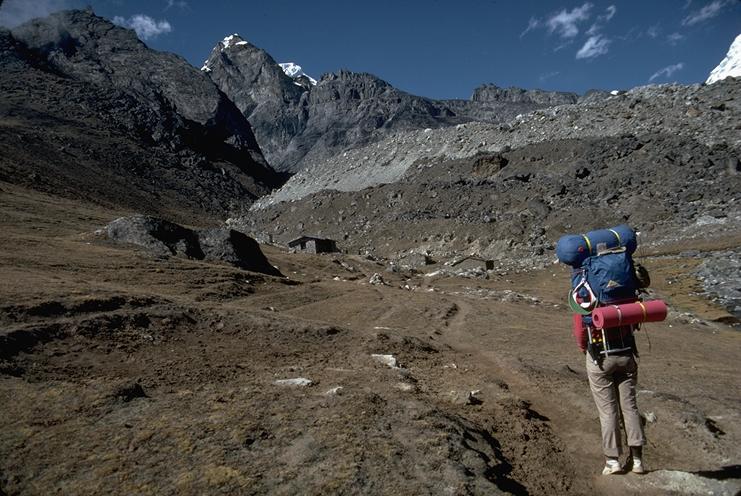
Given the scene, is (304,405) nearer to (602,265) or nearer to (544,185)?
(602,265)

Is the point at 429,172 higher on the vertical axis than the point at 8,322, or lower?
higher

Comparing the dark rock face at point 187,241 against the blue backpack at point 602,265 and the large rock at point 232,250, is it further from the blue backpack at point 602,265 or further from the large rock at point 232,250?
the blue backpack at point 602,265

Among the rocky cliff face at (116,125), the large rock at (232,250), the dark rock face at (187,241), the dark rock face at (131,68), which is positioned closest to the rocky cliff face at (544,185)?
the large rock at (232,250)

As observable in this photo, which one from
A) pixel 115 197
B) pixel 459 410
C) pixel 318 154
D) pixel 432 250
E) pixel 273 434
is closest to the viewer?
pixel 273 434

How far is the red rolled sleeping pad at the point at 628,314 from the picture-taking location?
5.02 metres

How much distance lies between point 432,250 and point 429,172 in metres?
17.5

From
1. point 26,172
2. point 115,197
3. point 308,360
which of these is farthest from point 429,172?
point 308,360

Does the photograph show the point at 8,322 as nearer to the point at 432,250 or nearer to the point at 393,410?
the point at 393,410

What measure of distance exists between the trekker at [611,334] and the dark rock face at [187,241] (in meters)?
20.3

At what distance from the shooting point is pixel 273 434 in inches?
209

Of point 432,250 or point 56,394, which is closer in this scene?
point 56,394

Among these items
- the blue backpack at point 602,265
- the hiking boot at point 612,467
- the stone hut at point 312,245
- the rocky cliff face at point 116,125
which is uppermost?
the rocky cliff face at point 116,125

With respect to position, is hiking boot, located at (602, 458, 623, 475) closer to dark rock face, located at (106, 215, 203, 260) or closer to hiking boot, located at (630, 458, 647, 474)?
hiking boot, located at (630, 458, 647, 474)

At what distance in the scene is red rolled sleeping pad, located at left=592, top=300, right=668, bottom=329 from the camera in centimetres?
502
